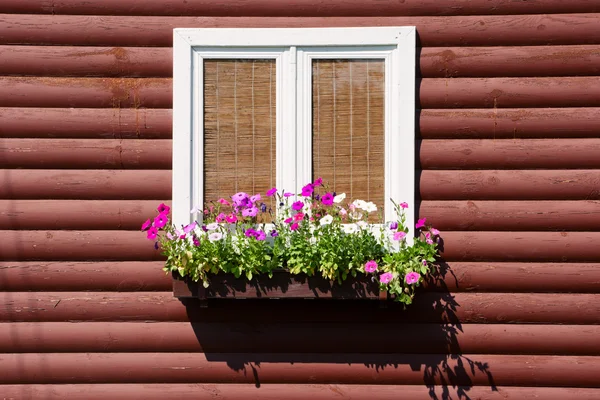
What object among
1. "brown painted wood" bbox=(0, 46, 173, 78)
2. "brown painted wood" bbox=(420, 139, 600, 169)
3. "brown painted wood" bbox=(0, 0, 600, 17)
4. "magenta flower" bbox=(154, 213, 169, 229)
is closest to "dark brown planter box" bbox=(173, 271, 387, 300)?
"magenta flower" bbox=(154, 213, 169, 229)

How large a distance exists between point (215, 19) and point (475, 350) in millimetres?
2678

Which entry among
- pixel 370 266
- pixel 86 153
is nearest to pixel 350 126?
pixel 370 266

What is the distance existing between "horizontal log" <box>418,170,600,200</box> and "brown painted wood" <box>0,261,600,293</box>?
426 mm

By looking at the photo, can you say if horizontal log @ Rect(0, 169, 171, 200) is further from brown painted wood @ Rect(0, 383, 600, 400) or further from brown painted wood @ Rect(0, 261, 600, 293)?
brown painted wood @ Rect(0, 383, 600, 400)

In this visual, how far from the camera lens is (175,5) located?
11.1 feet

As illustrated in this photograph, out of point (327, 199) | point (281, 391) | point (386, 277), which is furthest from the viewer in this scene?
point (281, 391)

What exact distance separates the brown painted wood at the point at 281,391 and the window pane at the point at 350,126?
4.00ft

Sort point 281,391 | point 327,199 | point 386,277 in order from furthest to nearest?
1. point 281,391
2. point 327,199
3. point 386,277

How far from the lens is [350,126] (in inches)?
132

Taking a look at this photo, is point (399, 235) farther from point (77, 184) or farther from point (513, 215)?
point (77, 184)

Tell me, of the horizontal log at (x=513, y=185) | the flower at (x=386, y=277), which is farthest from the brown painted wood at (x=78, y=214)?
the horizontal log at (x=513, y=185)

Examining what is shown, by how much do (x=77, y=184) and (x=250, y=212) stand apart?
117cm

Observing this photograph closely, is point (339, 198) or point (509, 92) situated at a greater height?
point (509, 92)

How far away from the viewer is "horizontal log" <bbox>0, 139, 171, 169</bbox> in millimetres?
3359
